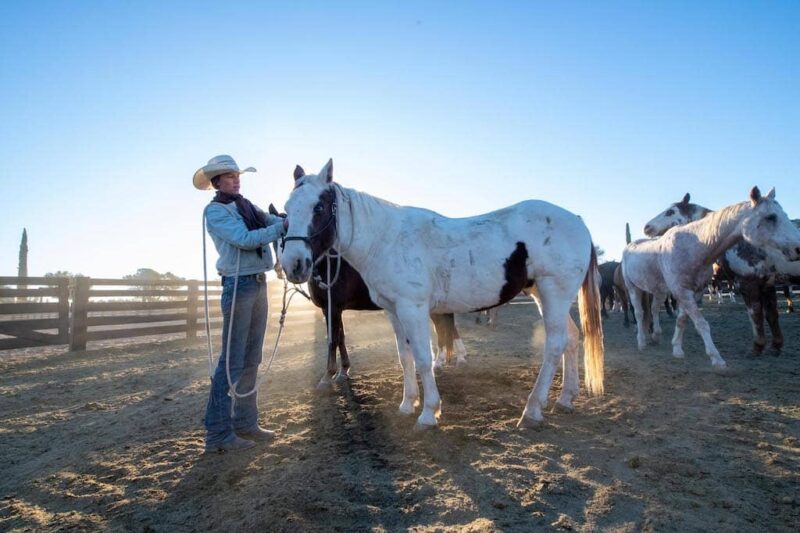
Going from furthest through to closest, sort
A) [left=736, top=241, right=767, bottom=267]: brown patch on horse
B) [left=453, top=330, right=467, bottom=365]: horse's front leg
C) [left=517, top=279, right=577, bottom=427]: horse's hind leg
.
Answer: [left=453, top=330, right=467, bottom=365]: horse's front leg, [left=736, top=241, right=767, bottom=267]: brown patch on horse, [left=517, top=279, right=577, bottom=427]: horse's hind leg

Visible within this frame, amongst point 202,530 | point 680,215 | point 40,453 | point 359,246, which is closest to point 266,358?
point 40,453

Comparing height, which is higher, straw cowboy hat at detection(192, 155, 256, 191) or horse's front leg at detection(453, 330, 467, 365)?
straw cowboy hat at detection(192, 155, 256, 191)

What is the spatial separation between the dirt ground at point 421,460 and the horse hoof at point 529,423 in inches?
3.2

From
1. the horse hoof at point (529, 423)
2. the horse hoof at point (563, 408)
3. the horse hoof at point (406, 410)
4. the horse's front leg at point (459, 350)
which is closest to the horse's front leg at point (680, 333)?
the horse's front leg at point (459, 350)

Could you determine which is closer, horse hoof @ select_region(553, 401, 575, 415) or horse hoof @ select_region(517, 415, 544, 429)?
horse hoof @ select_region(517, 415, 544, 429)

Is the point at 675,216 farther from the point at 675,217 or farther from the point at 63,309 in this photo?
the point at 63,309

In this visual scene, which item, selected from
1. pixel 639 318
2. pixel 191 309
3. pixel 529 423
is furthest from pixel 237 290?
pixel 191 309

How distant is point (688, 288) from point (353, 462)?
244 inches

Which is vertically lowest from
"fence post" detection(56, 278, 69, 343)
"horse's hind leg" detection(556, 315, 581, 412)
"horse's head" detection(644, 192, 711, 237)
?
"horse's hind leg" detection(556, 315, 581, 412)

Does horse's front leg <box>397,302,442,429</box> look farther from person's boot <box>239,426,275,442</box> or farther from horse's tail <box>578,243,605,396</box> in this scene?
horse's tail <box>578,243,605,396</box>

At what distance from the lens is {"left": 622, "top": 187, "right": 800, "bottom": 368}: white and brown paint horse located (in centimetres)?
577

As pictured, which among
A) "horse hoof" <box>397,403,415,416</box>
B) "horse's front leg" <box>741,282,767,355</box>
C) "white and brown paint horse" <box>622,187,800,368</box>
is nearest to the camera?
"horse hoof" <box>397,403,415,416</box>

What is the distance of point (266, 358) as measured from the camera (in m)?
8.84

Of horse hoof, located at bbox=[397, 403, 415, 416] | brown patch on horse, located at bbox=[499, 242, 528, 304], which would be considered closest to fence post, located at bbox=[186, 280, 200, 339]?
horse hoof, located at bbox=[397, 403, 415, 416]
